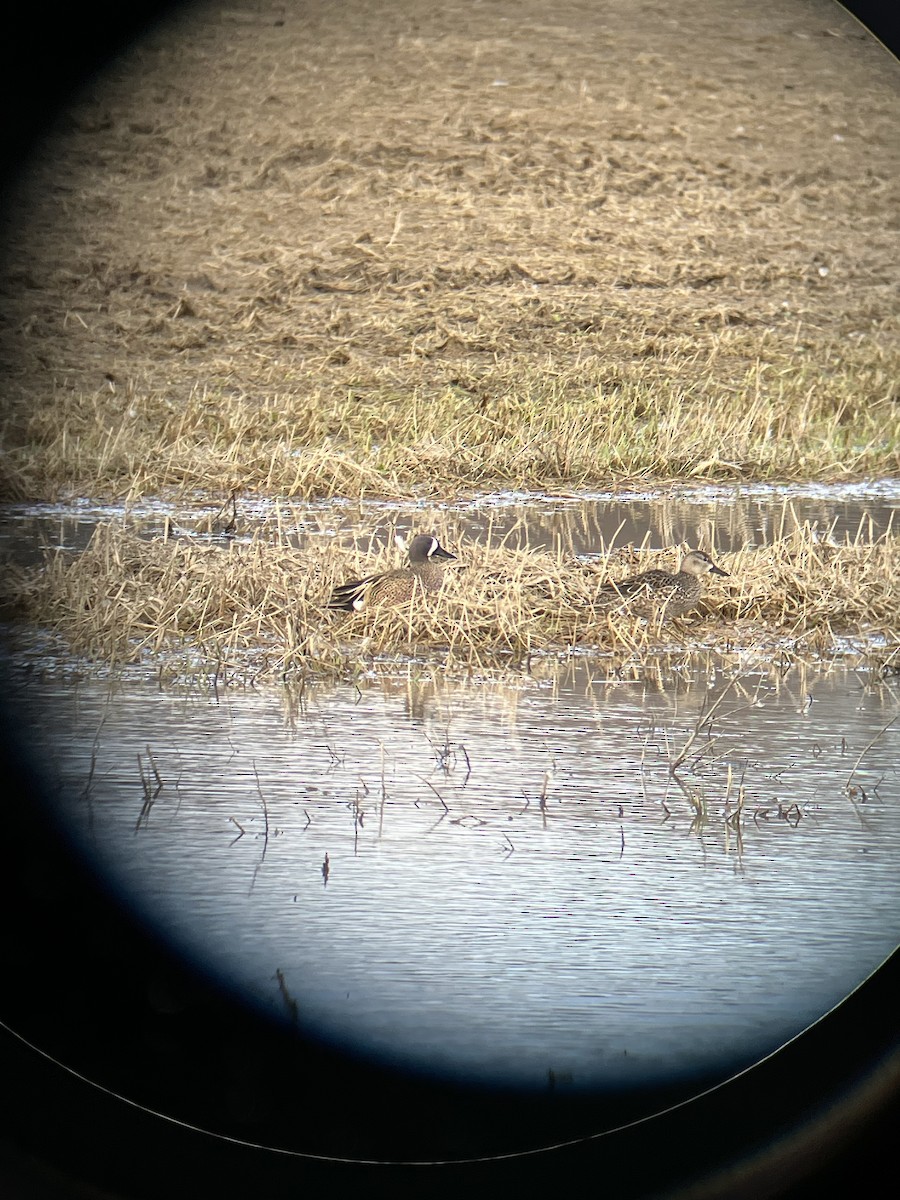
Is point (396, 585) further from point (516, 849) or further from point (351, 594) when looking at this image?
point (516, 849)

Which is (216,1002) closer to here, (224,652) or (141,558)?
(224,652)

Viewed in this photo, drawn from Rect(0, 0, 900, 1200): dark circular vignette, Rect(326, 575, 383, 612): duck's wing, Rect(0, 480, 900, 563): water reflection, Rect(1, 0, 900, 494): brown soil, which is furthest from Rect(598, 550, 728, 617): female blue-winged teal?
Rect(1, 0, 900, 494): brown soil

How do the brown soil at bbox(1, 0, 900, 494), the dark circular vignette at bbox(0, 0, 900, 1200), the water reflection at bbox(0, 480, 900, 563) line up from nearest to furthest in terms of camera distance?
the dark circular vignette at bbox(0, 0, 900, 1200), the water reflection at bbox(0, 480, 900, 563), the brown soil at bbox(1, 0, 900, 494)

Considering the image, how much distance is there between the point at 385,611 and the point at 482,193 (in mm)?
2553

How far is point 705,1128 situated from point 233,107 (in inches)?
137

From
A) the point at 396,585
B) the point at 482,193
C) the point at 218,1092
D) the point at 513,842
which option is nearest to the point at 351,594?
the point at 396,585

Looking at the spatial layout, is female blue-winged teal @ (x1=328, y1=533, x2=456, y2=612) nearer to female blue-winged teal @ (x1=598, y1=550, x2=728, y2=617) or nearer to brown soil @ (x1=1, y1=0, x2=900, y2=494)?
female blue-winged teal @ (x1=598, y1=550, x2=728, y2=617)

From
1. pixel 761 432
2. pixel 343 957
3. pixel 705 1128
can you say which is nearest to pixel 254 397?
pixel 761 432

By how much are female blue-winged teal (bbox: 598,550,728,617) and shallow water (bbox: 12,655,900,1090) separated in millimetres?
84

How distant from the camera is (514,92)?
3830 millimetres

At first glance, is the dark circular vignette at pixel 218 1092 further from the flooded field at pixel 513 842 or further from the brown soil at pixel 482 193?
the brown soil at pixel 482 193

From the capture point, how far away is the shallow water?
3.10 feet

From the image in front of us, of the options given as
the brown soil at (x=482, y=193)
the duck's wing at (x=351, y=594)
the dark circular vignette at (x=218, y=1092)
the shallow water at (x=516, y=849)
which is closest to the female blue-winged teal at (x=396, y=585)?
the duck's wing at (x=351, y=594)

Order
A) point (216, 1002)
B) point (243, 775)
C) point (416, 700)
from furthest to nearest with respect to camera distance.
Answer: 1. point (416, 700)
2. point (243, 775)
3. point (216, 1002)
